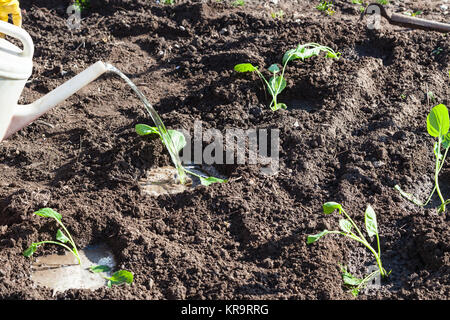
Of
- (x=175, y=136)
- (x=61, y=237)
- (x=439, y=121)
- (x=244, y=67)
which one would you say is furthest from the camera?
(x=244, y=67)

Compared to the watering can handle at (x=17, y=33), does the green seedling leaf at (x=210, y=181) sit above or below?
below

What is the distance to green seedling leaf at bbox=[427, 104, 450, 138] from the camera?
3.00 metres

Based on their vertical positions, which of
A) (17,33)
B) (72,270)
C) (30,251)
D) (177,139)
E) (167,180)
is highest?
(17,33)

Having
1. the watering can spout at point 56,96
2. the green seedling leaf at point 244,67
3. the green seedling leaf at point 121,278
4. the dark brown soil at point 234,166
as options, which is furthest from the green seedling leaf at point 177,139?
the green seedling leaf at point 121,278

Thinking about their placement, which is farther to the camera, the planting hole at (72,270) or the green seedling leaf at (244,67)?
the green seedling leaf at (244,67)

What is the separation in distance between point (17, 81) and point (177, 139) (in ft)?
3.04

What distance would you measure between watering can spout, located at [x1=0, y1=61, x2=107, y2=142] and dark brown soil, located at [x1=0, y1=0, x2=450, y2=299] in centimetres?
35

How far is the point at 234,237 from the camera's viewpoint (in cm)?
301

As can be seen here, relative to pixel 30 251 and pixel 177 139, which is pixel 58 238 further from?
pixel 177 139

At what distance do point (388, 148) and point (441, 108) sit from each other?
540 millimetres

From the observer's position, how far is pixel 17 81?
288 centimetres

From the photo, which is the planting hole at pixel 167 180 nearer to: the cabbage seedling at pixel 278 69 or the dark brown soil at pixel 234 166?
the dark brown soil at pixel 234 166

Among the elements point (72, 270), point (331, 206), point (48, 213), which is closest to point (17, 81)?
point (48, 213)

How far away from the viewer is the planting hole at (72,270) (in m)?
2.81
